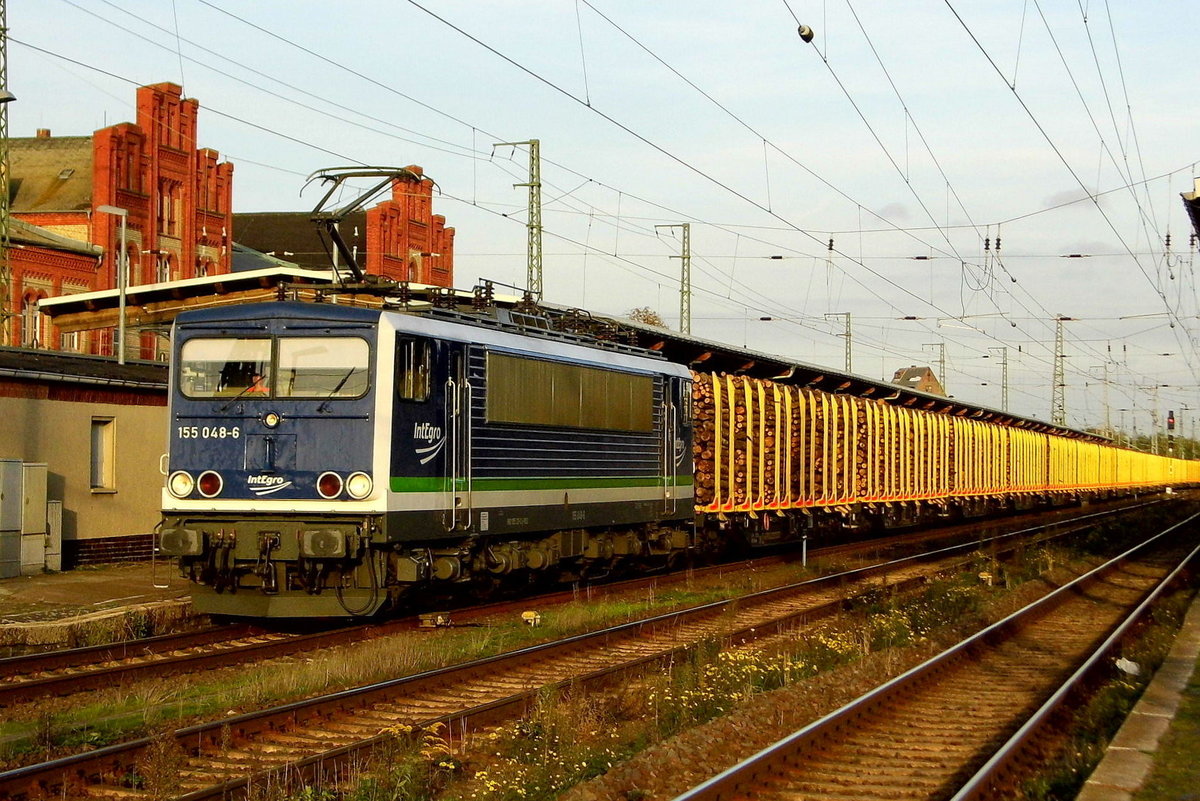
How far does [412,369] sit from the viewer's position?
13617mm

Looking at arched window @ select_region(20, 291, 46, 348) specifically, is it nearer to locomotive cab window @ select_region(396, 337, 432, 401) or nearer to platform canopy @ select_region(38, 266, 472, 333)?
platform canopy @ select_region(38, 266, 472, 333)

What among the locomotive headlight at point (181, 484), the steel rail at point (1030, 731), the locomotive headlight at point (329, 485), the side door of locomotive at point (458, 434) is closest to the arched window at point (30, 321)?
the locomotive headlight at point (181, 484)

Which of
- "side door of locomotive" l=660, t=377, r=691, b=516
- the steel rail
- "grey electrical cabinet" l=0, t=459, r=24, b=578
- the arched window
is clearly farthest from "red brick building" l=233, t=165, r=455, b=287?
the steel rail

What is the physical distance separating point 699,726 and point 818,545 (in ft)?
77.3

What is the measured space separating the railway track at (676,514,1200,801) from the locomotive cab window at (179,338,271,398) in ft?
23.2

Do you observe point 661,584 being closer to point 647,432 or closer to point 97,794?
point 647,432

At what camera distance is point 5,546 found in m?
18.2

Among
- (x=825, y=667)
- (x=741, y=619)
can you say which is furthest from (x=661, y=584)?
(x=825, y=667)

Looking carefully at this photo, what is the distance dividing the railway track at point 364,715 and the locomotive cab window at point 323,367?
3.30 meters

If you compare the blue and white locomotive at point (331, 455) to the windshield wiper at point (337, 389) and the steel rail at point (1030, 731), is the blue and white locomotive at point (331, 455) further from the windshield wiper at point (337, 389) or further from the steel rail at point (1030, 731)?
the steel rail at point (1030, 731)

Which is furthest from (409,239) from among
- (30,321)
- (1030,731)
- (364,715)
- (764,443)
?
(1030,731)

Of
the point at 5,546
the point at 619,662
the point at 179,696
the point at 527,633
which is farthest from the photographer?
the point at 5,546

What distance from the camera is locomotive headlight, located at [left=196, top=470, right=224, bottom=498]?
13.3 meters

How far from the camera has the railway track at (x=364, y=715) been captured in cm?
767
